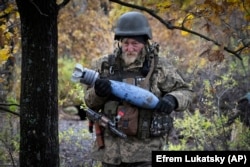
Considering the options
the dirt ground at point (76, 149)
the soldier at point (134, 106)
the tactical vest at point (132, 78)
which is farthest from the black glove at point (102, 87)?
the dirt ground at point (76, 149)

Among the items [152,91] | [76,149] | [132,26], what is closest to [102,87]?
[152,91]

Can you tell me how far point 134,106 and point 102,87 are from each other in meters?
0.33

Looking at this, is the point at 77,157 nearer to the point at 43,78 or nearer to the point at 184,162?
the point at 184,162

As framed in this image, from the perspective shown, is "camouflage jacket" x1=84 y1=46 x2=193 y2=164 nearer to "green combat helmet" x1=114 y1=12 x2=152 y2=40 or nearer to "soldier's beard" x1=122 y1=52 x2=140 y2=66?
"soldier's beard" x1=122 y1=52 x2=140 y2=66

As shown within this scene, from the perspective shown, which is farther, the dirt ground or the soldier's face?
the dirt ground

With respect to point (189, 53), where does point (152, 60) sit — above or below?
below

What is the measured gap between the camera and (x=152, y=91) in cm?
348

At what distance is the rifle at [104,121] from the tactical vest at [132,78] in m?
0.06

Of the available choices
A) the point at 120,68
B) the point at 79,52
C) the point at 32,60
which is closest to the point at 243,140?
the point at 120,68

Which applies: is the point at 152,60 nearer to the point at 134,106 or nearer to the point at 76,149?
the point at 134,106

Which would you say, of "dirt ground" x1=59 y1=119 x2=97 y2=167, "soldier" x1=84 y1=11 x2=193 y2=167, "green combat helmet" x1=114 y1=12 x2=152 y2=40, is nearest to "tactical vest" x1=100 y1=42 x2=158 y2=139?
"soldier" x1=84 y1=11 x2=193 y2=167

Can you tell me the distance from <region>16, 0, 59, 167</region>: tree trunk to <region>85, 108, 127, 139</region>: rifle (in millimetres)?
495

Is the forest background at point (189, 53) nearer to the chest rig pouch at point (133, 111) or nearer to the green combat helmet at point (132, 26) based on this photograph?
the green combat helmet at point (132, 26)

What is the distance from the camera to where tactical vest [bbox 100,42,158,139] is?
3.42 metres
